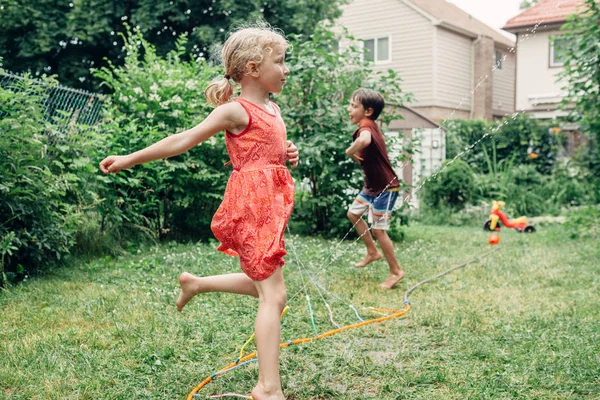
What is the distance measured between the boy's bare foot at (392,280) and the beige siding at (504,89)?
1782 centimetres

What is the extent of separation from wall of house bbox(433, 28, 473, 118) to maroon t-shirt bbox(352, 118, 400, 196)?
44.4ft

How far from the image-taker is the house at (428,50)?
18094 millimetres

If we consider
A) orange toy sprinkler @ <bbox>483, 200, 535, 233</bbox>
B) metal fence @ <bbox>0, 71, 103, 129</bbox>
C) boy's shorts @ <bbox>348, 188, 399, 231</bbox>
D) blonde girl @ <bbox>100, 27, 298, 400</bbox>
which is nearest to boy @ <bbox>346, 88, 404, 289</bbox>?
boy's shorts @ <bbox>348, 188, 399, 231</bbox>

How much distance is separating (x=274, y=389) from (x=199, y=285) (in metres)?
0.71

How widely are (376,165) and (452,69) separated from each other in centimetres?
1506

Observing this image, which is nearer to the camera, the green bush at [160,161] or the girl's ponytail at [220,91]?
the girl's ponytail at [220,91]

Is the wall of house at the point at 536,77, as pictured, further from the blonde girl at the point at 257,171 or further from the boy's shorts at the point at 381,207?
the blonde girl at the point at 257,171

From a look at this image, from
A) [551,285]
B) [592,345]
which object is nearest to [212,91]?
[592,345]

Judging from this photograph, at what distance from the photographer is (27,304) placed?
3.88m

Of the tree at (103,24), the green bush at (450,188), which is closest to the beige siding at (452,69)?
the tree at (103,24)

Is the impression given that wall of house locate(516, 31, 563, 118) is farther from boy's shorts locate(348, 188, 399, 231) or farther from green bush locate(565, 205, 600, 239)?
boy's shorts locate(348, 188, 399, 231)

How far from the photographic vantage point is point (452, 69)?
18.9 metres

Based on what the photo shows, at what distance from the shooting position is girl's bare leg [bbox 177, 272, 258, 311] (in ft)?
8.70

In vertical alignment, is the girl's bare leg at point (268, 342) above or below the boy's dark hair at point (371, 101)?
below
